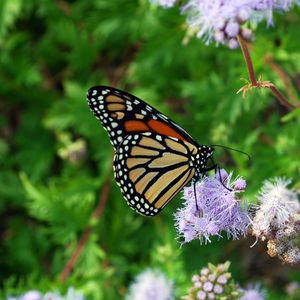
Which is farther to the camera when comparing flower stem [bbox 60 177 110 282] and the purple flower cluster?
flower stem [bbox 60 177 110 282]

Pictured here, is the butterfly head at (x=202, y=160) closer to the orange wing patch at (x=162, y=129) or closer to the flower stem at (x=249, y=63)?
the orange wing patch at (x=162, y=129)

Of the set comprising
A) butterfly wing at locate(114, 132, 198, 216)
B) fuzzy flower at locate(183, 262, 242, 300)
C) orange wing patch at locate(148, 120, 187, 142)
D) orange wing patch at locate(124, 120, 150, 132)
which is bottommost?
fuzzy flower at locate(183, 262, 242, 300)

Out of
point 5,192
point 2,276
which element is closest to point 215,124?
point 5,192

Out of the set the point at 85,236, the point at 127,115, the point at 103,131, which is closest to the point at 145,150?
the point at 127,115

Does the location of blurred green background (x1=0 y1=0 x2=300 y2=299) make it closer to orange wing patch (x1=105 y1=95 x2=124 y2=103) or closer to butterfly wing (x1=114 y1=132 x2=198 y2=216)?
butterfly wing (x1=114 y1=132 x2=198 y2=216)

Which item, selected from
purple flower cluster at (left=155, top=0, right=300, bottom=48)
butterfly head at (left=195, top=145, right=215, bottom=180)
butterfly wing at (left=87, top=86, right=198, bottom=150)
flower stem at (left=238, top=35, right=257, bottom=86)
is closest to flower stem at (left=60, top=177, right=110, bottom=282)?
butterfly wing at (left=87, top=86, right=198, bottom=150)

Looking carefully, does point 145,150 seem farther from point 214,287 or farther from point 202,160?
point 214,287

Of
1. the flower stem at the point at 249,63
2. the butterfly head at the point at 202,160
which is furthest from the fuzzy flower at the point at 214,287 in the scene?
the flower stem at the point at 249,63
